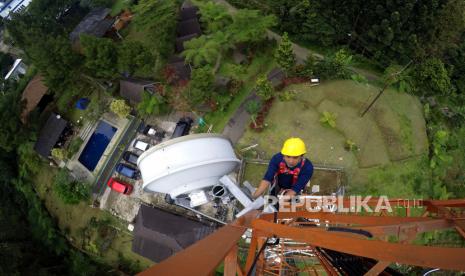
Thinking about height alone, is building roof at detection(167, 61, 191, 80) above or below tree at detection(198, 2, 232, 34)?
below

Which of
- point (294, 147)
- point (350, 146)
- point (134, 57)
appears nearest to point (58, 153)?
point (134, 57)

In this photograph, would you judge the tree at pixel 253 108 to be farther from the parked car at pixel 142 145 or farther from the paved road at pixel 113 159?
the paved road at pixel 113 159

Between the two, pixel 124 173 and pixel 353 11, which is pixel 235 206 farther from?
pixel 353 11

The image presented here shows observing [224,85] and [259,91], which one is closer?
[259,91]

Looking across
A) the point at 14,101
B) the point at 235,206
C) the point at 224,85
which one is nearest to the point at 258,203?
the point at 235,206

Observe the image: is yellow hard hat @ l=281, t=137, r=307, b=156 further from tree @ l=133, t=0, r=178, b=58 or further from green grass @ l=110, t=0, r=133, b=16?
green grass @ l=110, t=0, r=133, b=16

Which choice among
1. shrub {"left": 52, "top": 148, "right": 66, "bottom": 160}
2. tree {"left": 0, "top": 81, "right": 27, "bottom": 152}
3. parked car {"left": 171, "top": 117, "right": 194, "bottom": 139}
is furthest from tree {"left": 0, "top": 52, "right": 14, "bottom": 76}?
parked car {"left": 171, "top": 117, "right": 194, "bottom": 139}

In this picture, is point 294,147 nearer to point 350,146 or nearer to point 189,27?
point 350,146
